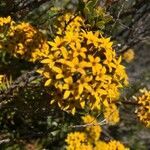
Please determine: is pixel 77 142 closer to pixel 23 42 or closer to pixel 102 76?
pixel 23 42

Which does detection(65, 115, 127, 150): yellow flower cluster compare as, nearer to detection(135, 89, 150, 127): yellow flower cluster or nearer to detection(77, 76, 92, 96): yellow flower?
detection(135, 89, 150, 127): yellow flower cluster

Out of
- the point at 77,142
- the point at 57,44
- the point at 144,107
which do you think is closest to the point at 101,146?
the point at 77,142

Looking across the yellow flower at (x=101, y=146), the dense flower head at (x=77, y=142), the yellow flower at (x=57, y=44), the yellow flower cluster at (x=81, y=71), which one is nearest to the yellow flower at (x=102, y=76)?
the yellow flower cluster at (x=81, y=71)

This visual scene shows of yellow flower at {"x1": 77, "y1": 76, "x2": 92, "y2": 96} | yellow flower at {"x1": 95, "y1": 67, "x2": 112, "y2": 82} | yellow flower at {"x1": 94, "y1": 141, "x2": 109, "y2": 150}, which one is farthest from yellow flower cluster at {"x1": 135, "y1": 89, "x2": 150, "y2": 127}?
yellow flower at {"x1": 77, "y1": 76, "x2": 92, "y2": 96}

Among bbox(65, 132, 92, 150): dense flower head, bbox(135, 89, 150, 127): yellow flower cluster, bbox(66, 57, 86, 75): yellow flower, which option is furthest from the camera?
bbox(65, 132, 92, 150): dense flower head

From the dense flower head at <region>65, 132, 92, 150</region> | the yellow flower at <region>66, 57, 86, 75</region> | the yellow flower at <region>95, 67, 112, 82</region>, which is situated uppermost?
the yellow flower at <region>66, 57, 86, 75</region>

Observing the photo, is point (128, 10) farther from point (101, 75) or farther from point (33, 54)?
point (101, 75)
